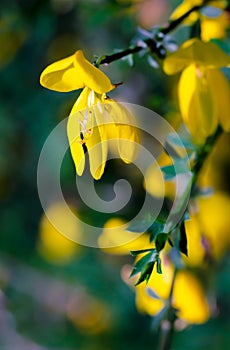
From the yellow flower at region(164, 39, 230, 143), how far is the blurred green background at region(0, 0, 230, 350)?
84cm

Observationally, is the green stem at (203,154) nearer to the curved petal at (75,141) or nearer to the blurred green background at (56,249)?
the curved petal at (75,141)

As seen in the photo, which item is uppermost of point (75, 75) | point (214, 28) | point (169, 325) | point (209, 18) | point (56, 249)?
point (75, 75)

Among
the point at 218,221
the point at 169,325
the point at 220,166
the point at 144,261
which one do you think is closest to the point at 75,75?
the point at 144,261

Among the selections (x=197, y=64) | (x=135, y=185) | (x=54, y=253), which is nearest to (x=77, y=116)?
(x=197, y=64)

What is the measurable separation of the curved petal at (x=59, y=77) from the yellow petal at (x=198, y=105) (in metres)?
0.19

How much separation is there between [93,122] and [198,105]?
0.21 meters

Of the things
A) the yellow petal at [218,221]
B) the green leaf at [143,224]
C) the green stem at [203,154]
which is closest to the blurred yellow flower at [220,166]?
the yellow petal at [218,221]

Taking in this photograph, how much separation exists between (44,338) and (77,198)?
1.40ft

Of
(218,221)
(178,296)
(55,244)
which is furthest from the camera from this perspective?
(55,244)

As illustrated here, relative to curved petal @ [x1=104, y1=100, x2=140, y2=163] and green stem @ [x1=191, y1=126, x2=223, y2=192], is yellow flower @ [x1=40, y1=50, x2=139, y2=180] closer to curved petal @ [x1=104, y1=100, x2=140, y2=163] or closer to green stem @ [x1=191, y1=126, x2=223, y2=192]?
curved petal @ [x1=104, y1=100, x2=140, y2=163]

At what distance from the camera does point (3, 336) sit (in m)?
2.14

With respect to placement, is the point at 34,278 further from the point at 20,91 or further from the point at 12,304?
the point at 20,91

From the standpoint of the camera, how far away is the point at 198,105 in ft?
3.23

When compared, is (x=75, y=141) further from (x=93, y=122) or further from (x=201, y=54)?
(x=201, y=54)
